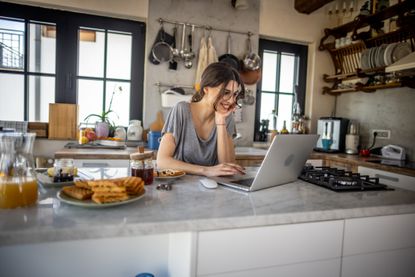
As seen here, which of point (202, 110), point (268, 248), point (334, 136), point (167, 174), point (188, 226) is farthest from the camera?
point (334, 136)

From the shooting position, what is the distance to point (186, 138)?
5.47ft

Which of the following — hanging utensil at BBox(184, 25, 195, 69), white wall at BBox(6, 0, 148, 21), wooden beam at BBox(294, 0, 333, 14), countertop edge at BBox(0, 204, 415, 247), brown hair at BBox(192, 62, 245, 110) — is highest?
wooden beam at BBox(294, 0, 333, 14)

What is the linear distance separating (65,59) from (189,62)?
1.17m

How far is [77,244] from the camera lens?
928 mm

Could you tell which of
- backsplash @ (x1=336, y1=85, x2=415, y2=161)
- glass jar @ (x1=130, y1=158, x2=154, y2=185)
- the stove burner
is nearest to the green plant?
glass jar @ (x1=130, y1=158, x2=154, y2=185)

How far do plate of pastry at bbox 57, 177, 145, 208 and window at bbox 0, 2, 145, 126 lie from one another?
2.29 meters

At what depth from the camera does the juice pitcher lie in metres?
0.81

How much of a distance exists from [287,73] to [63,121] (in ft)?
8.32

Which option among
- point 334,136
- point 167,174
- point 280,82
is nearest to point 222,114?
point 167,174

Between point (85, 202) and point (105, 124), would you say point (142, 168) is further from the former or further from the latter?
point (105, 124)

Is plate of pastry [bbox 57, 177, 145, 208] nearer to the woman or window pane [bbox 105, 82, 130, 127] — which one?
the woman

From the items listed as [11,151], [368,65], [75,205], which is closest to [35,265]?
[75,205]

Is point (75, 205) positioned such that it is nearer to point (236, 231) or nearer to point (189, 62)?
point (236, 231)

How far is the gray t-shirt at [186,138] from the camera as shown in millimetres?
1637
